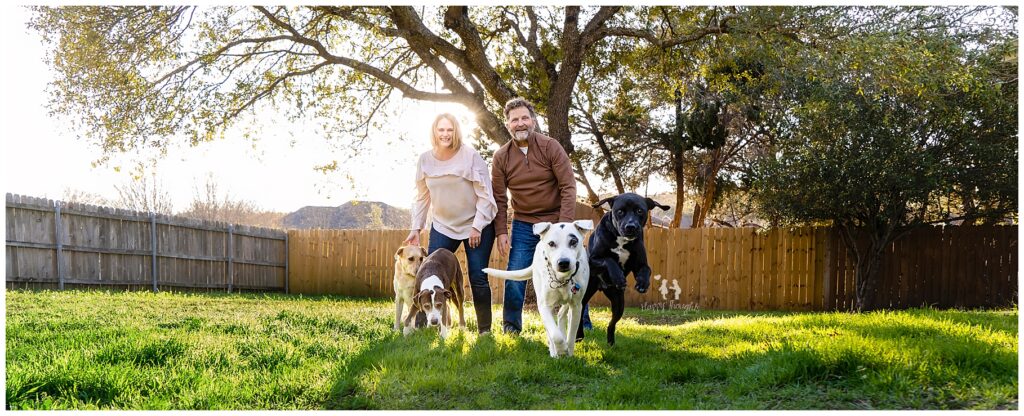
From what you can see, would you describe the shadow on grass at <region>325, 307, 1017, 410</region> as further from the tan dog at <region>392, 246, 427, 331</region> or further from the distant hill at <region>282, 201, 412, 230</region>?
the distant hill at <region>282, 201, 412, 230</region>

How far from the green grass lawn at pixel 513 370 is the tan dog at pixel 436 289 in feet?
0.56

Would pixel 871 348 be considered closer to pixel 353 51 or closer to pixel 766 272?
pixel 766 272

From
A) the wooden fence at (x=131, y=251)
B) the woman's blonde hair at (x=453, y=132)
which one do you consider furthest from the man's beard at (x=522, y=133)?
the wooden fence at (x=131, y=251)

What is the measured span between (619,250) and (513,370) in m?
1.18

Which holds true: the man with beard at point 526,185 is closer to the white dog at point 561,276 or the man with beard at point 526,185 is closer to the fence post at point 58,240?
the white dog at point 561,276

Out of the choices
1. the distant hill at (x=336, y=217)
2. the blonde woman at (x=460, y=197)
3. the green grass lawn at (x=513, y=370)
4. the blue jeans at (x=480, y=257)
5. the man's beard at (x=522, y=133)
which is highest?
the man's beard at (x=522, y=133)

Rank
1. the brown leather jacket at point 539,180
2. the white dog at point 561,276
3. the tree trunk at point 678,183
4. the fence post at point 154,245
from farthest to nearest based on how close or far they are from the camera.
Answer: the tree trunk at point 678,183, the fence post at point 154,245, the brown leather jacket at point 539,180, the white dog at point 561,276

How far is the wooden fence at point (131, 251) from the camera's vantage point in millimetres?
11711

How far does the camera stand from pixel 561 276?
4.39 meters

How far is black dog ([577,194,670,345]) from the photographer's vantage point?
4.64 m

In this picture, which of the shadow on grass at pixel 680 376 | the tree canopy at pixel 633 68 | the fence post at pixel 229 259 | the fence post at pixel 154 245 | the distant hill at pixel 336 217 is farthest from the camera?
the distant hill at pixel 336 217

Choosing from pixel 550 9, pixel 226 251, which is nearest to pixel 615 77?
pixel 550 9

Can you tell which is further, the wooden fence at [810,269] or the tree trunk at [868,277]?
the wooden fence at [810,269]

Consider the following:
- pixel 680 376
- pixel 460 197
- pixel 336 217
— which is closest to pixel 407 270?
pixel 460 197
